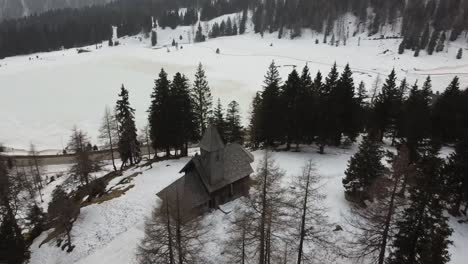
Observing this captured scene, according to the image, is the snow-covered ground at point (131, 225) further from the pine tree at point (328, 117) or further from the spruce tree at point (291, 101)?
the spruce tree at point (291, 101)

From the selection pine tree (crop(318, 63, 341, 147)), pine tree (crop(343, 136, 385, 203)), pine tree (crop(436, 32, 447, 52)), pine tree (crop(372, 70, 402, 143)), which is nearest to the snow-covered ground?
pine tree (crop(343, 136, 385, 203))

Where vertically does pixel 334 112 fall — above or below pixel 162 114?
above

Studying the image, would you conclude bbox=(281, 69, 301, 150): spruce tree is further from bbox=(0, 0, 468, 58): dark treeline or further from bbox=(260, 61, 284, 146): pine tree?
bbox=(0, 0, 468, 58): dark treeline

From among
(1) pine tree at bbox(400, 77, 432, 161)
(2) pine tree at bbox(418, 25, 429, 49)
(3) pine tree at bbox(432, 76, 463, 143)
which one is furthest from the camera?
(2) pine tree at bbox(418, 25, 429, 49)

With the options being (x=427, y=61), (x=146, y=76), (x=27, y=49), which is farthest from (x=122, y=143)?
(x=27, y=49)

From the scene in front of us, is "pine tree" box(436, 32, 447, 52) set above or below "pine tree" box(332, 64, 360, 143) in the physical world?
above

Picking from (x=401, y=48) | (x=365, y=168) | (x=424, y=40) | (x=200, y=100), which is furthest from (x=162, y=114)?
(x=424, y=40)

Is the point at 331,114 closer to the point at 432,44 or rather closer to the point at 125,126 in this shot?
the point at 125,126
